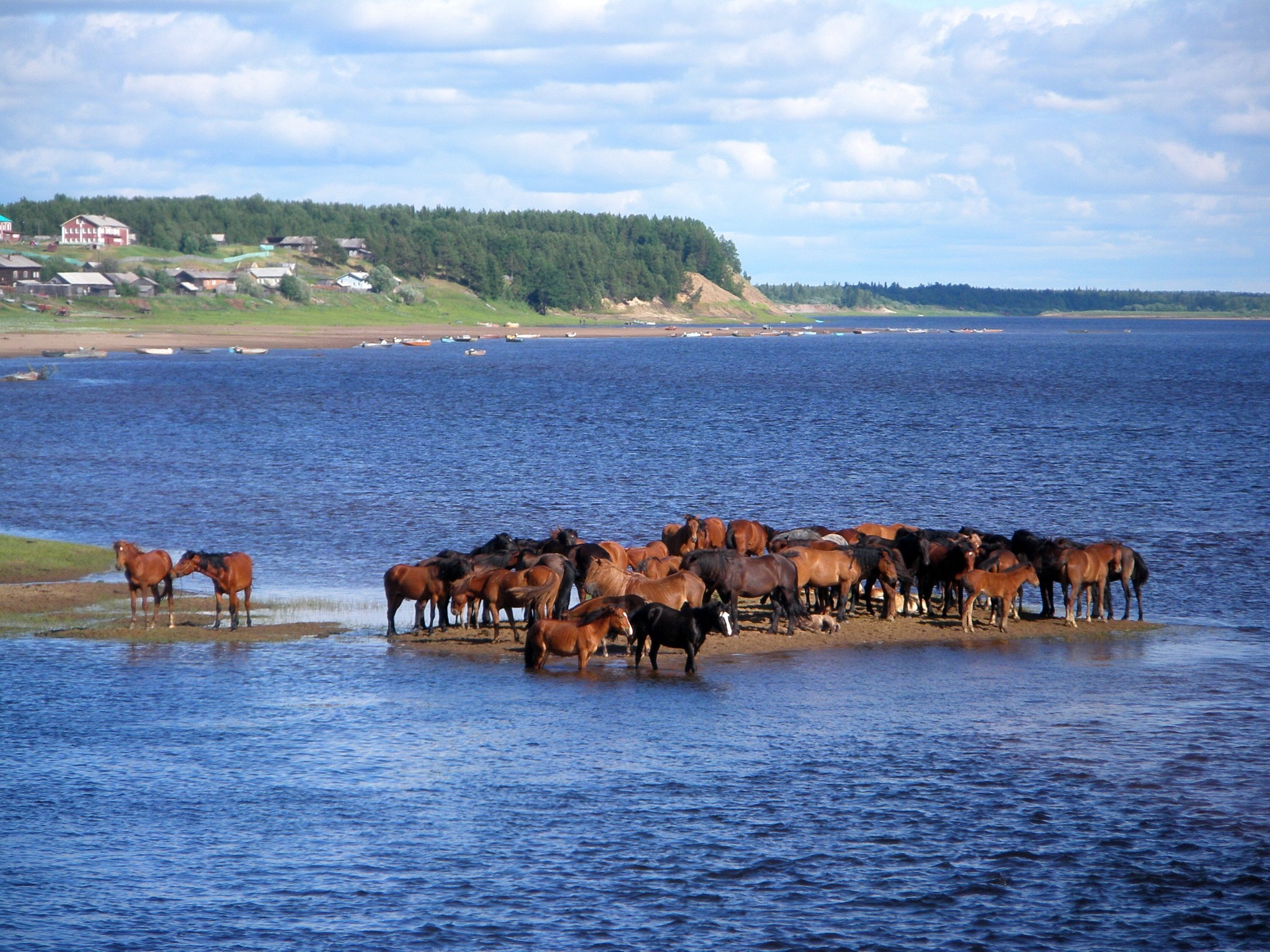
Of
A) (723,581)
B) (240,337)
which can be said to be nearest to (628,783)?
(723,581)

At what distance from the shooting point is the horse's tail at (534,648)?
18.5 m

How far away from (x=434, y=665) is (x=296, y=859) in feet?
23.1

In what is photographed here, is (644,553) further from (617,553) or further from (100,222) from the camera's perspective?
(100,222)

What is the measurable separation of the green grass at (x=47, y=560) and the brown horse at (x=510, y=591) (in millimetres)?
9217

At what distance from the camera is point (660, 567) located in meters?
21.3

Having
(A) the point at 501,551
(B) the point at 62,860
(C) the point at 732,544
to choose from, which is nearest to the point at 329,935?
(B) the point at 62,860

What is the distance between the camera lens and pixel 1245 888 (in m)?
11.5

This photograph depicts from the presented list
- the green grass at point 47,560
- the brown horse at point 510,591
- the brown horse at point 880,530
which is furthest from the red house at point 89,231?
the brown horse at point 510,591

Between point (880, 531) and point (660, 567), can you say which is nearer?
point (660, 567)

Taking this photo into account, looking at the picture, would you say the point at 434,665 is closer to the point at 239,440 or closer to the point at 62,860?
the point at 62,860

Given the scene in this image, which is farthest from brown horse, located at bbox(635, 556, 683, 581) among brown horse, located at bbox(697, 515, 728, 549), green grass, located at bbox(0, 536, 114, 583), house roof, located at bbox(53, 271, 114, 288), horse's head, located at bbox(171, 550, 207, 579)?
house roof, located at bbox(53, 271, 114, 288)

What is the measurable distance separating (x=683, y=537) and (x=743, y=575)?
4.17m

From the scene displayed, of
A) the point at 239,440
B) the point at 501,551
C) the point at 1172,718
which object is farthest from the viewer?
the point at 239,440

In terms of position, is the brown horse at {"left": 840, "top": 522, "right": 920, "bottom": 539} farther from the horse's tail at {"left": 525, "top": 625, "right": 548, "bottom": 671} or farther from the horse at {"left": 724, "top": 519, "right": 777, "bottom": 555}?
the horse's tail at {"left": 525, "top": 625, "right": 548, "bottom": 671}
